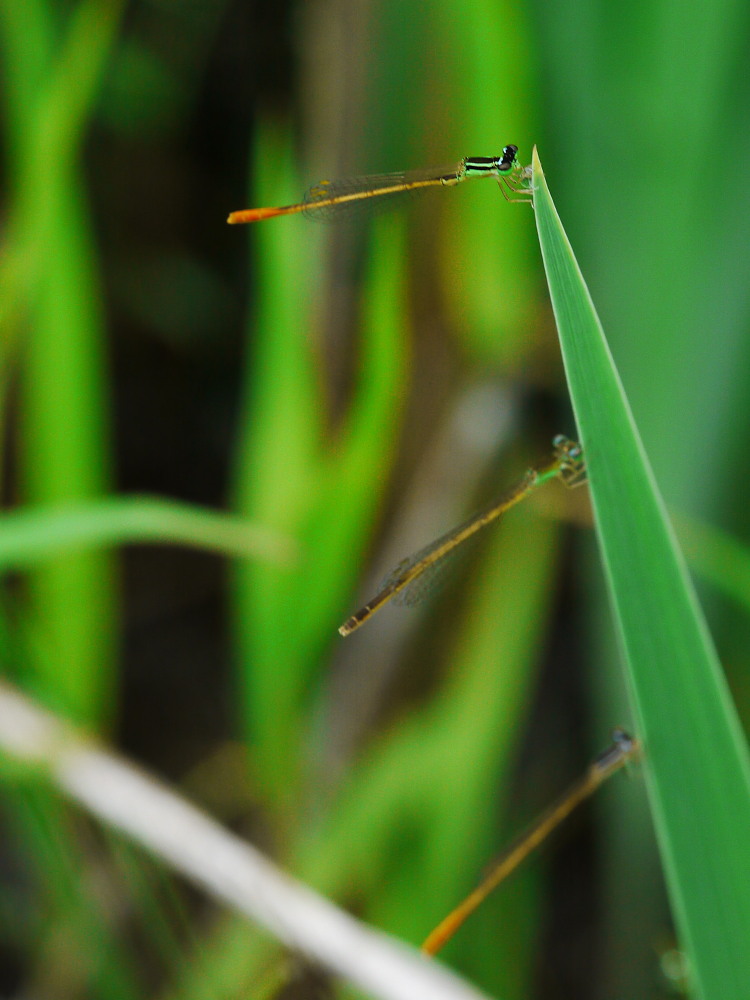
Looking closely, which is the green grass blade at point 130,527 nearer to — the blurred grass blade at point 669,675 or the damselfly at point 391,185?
the damselfly at point 391,185

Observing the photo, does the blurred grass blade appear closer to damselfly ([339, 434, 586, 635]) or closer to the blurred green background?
damselfly ([339, 434, 586, 635])

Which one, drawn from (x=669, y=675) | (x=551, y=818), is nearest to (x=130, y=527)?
(x=551, y=818)

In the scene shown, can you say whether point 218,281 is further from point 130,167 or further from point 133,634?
point 133,634

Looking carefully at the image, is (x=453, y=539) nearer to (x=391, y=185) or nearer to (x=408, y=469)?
(x=391, y=185)

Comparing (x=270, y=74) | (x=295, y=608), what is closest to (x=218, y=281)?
(x=270, y=74)

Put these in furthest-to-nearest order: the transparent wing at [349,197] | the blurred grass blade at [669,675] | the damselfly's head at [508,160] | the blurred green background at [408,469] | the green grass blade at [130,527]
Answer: the blurred green background at [408,469]
the green grass blade at [130,527]
the transparent wing at [349,197]
the damselfly's head at [508,160]
the blurred grass blade at [669,675]

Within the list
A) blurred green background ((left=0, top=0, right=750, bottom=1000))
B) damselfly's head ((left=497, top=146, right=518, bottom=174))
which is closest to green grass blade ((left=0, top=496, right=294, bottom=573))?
blurred green background ((left=0, top=0, right=750, bottom=1000))

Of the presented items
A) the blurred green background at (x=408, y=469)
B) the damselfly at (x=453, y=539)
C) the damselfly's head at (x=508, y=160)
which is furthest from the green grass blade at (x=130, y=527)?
the damselfly's head at (x=508, y=160)
